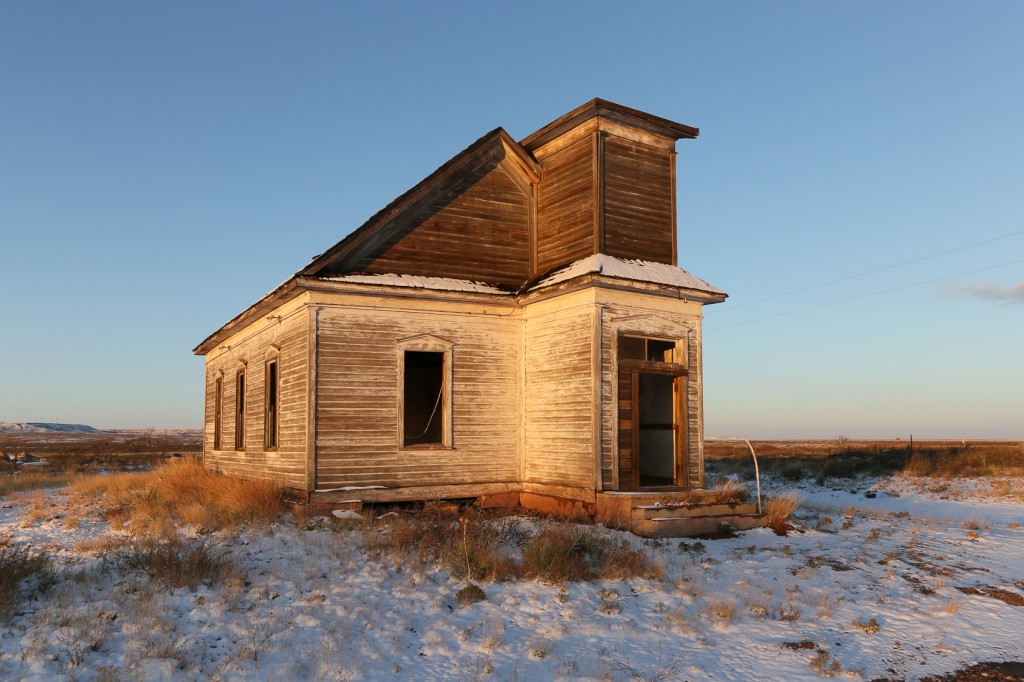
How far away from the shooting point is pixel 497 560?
9.07 m

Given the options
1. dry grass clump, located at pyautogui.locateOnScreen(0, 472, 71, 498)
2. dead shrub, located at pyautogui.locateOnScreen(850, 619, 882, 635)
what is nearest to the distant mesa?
dry grass clump, located at pyautogui.locateOnScreen(0, 472, 71, 498)

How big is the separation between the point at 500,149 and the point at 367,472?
6580mm

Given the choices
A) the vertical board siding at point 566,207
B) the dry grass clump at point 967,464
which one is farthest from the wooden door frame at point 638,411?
the dry grass clump at point 967,464

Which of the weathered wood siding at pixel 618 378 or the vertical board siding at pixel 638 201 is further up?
the vertical board siding at pixel 638 201

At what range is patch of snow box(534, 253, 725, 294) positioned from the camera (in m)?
12.9

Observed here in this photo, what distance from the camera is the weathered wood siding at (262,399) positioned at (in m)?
13.3

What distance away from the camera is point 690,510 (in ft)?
40.4

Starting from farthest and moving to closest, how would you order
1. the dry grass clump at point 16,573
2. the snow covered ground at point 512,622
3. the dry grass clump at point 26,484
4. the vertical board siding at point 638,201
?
1. the dry grass clump at point 26,484
2. the vertical board siding at point 638,201
3. the dry grass clump at point 16,573
4. the snow covered ground at point 512,622

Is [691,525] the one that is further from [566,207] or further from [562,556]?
[566,207]

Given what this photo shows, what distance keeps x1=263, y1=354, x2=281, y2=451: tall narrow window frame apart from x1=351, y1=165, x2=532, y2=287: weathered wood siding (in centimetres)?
319

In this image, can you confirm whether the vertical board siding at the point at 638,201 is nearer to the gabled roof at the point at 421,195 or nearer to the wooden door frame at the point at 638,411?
the gabled roof at the point at 421,195

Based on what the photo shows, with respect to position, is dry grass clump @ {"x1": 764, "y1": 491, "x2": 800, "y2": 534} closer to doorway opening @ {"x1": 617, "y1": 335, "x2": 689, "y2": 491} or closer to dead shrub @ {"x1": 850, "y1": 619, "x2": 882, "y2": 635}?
doorway opening @ {"x1": 617, "y1": 335, "x2": 689, "y2": 491}

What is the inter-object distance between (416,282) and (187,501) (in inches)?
227

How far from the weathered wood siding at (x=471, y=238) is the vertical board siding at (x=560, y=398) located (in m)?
1.38
